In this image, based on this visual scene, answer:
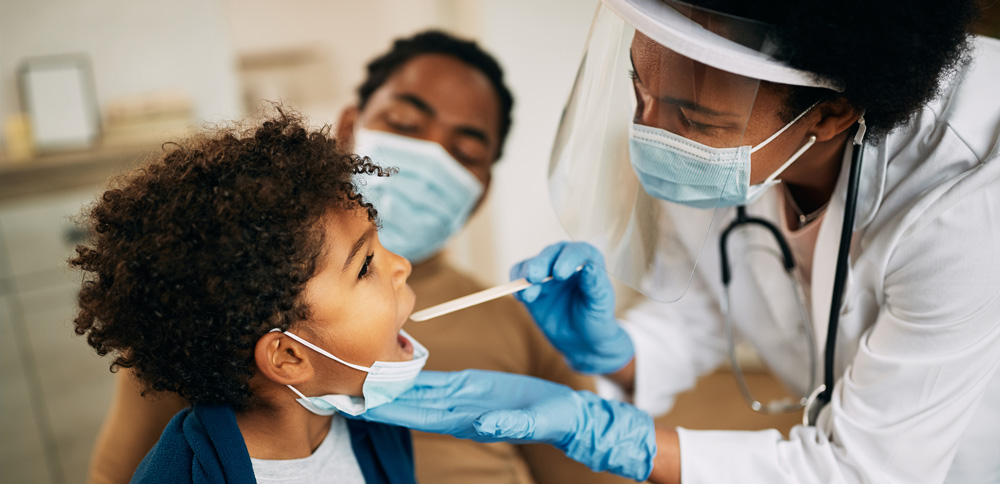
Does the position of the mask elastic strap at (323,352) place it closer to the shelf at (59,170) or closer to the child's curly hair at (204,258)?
the child's curly hair at (204,258)

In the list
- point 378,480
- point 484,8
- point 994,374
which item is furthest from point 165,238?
point 484,8

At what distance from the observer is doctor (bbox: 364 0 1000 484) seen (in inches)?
33.4

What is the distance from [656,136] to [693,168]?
7 centimetres

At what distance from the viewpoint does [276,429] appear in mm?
998

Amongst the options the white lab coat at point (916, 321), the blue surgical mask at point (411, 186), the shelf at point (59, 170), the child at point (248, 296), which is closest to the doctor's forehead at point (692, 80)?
the white lab coat at point (916, 321)

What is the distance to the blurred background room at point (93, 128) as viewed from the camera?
247 centimetres

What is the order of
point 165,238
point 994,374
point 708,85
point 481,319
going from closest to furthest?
point 165,238 < point 708,85 < point 994,374 < point 481,319

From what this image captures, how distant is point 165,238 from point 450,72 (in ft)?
3.14

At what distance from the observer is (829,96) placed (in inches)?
36.4

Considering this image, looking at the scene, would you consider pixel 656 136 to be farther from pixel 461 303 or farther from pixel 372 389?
pixel 372 389

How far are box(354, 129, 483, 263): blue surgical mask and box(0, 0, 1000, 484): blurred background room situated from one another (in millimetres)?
802

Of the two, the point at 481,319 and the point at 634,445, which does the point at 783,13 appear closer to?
the point at 634,445

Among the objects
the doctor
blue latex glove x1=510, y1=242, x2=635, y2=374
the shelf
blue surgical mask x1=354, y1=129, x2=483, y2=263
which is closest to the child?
the doctor

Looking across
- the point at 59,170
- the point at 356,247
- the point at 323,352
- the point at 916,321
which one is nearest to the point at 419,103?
the point at 356,247
